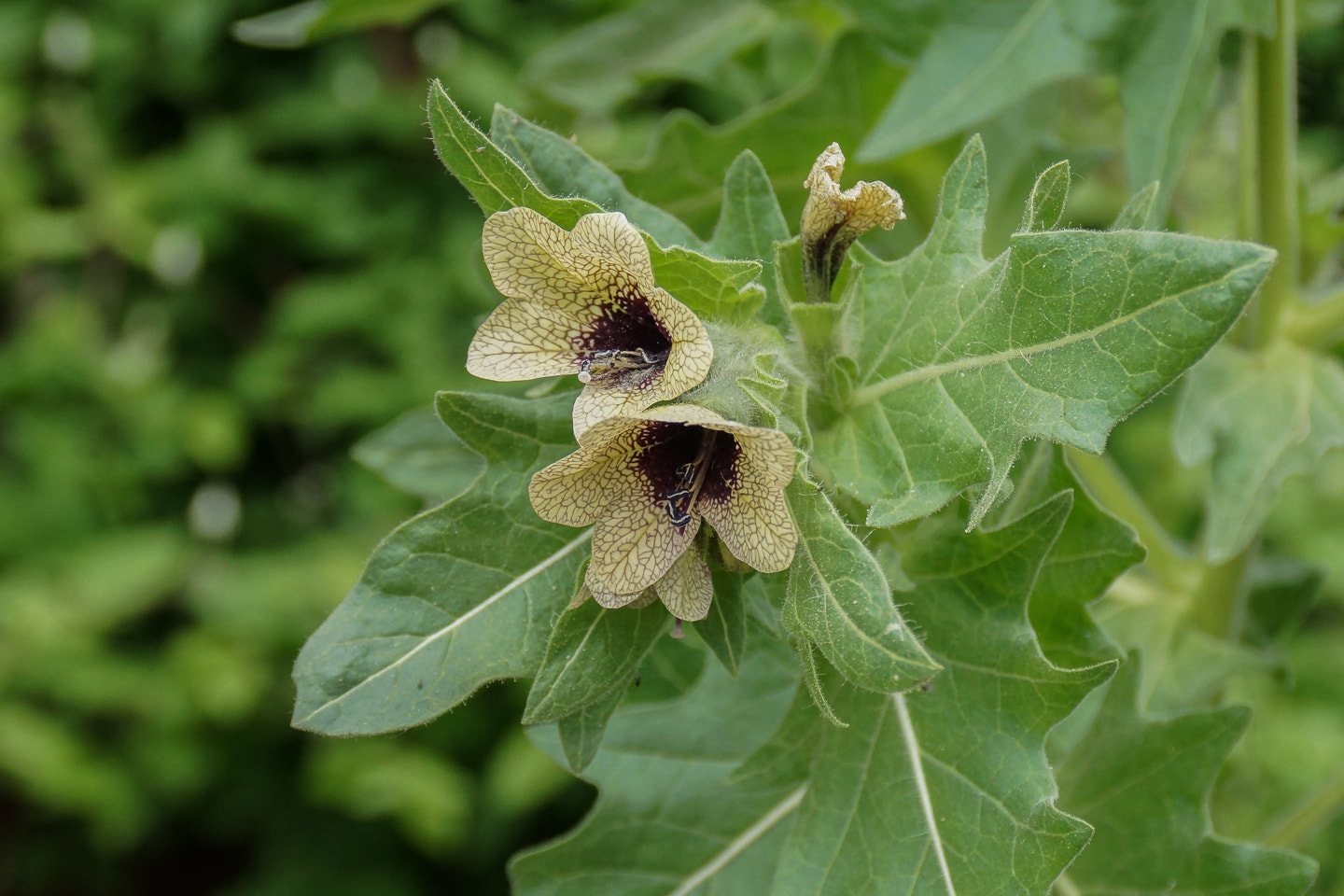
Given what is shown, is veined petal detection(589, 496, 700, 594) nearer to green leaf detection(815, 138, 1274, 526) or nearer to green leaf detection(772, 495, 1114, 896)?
green leaf detection(815, 138, 1274, 526)

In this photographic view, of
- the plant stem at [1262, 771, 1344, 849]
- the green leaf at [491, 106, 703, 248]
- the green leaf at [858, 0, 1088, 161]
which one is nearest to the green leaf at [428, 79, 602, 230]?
the green leaf at [491, 106, 703, 248]

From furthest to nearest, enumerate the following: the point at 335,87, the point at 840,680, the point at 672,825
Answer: the point at 335,87, the point at 672,825, the point at 840,680

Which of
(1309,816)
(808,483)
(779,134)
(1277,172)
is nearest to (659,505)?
(808,483)

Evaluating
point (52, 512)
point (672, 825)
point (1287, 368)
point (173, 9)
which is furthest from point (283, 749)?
point (1287, 368)

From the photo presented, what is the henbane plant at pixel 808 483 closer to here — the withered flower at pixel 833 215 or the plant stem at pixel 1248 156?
the withered flower at pixel 833 215

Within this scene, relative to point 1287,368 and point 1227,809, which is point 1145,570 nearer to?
point 1287,368

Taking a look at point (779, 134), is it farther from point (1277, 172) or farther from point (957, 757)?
point (957, 757)

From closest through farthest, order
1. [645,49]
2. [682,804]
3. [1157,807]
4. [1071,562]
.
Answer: [1071,562], [1157,807], [682,804], [645,49]
